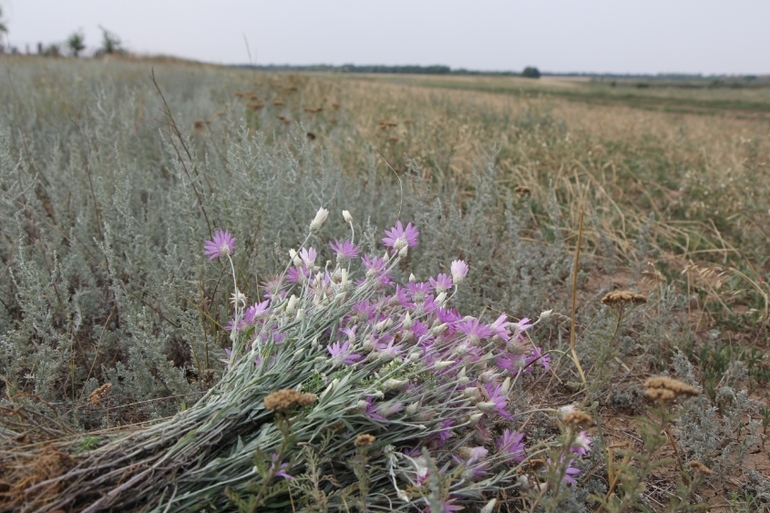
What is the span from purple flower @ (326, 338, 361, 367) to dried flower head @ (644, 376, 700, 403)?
0.70 meters

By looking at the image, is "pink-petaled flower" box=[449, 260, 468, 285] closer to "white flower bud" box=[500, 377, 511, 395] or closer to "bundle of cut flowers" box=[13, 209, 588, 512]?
"bundle of cut flowers" box=[13, 209, 588, 512]

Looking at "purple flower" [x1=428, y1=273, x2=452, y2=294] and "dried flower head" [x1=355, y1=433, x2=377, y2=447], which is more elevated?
"purple flower" [x1=428, y1=273, x2=452, y2=294]

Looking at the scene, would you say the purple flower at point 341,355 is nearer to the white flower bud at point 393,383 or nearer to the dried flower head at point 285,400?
the white flower bud at point 393,383

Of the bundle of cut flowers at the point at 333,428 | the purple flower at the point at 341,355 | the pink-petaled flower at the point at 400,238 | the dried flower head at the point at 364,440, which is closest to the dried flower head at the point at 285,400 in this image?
the bundle of cut flowers at the point at 333,428

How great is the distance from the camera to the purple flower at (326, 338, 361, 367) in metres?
1.47

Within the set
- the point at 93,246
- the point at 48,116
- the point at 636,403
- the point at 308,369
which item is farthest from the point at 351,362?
the point at 48,116

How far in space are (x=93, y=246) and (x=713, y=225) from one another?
379 cm

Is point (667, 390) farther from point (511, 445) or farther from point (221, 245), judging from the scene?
point (221, 245)

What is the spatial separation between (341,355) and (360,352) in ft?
0.32

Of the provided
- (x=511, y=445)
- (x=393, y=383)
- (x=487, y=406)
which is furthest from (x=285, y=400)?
(x=511, y=445)

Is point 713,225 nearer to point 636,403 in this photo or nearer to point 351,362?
point 636,403

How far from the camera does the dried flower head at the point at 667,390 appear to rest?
1230mm

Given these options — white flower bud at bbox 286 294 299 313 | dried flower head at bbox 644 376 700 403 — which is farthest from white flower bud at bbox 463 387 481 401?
white flower bud at bbox 286 294 299 313

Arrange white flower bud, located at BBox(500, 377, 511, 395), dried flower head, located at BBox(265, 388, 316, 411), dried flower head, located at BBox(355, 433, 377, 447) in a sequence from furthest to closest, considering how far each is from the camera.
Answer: white flower bud, located at BBox(500, 377, 511, 395), dried flower head, located at BBox(355, 433, 377, 447), dried flower head, located at BBox(265, 388, 316, 411)
